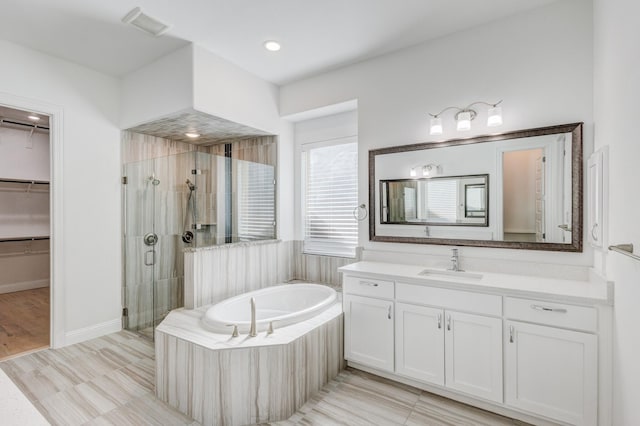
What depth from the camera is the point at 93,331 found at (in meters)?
3.28

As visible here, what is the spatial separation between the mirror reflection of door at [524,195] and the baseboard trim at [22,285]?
6884 millimetres

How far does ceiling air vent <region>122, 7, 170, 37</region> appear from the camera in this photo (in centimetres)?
234

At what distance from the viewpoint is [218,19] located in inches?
96.5

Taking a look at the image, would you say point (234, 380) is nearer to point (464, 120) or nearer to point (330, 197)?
point (330, 197)

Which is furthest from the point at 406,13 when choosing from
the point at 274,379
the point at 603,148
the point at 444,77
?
the point at 274,379

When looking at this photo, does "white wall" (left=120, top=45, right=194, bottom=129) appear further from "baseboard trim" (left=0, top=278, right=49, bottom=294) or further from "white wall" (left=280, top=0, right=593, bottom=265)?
"baseboard trim" (left=0, top=278, right=49, bottom=294)

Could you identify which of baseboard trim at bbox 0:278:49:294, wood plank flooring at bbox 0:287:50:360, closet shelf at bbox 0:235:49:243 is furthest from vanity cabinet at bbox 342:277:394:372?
baseboard trim at bbox 0:278:49:294

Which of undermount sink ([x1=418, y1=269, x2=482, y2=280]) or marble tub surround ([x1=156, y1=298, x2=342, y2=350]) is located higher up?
undermount sink ([x1=418, y1=269, x2=482, y2=280])

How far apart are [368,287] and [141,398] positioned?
1865mm

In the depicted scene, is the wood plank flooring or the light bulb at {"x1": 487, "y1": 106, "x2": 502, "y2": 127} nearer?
the light bulb at {"x1": 487, "y1": 106, "x2": 502, "y2": 127}

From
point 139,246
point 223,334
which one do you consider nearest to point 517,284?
point 223,334

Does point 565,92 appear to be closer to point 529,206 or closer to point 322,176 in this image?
point 529,206

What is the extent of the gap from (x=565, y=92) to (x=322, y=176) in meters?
2.36

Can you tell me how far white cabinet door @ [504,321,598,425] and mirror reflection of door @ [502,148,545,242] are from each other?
0.74 metres
